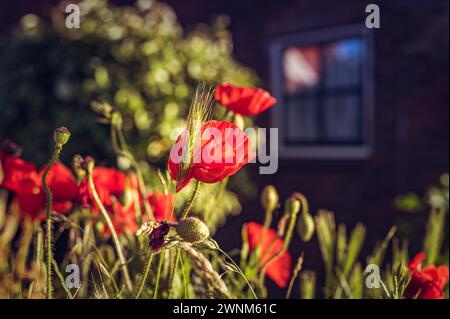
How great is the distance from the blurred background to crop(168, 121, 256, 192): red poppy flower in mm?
1403

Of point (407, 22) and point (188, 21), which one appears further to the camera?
point (188, 21)

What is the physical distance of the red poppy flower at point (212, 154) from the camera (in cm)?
49

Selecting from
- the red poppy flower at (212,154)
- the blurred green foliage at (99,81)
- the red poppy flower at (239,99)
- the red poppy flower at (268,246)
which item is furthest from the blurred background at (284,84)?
the red poppy flower at (212,154)

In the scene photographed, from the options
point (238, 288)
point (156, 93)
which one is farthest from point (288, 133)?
point (238, 288)

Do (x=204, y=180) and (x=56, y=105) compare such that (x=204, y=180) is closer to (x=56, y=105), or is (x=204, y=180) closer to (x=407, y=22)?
(x=56, y=105)

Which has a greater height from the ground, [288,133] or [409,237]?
[288,133]

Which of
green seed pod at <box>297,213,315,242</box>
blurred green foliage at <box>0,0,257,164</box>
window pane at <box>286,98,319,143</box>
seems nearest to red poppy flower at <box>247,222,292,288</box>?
green seed pod at <box>297,213,315,242</box>

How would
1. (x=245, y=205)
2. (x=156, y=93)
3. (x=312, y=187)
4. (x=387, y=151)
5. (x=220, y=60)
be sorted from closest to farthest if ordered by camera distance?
(x=156, y=93) → (x=220, y=60) → (x=387, y=151) → (x=312, y=187) → (x=245, y=205)

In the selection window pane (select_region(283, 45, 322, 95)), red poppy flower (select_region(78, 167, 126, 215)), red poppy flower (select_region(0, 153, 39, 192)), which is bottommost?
red poppy flower (select_region(78, 167, 126, 215))

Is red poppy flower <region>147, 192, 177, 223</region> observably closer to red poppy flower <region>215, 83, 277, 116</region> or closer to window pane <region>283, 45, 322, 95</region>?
red poppy flower <region>215, 83, 277, 116</region>

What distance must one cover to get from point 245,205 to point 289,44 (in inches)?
43.5

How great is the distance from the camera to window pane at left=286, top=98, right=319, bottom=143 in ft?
13.1
